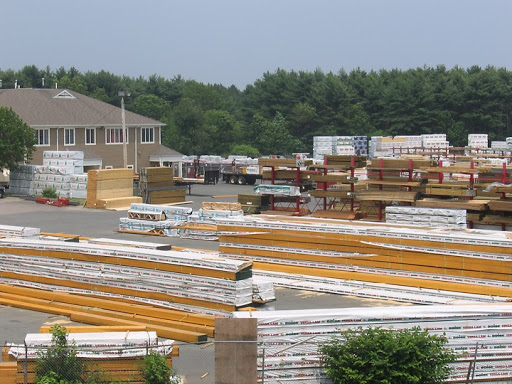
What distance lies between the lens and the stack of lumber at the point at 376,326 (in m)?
14.9

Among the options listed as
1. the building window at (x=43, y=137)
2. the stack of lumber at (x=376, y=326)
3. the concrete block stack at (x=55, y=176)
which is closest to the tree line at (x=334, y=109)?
the building window at (x=43, y=137)

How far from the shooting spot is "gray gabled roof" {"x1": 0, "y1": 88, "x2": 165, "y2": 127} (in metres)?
56.3

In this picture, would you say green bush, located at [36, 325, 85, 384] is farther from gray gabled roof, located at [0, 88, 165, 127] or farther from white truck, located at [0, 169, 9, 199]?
gray gabled roof, located at [0, 88, 165, 127]

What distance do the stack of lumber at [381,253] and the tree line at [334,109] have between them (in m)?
56.5

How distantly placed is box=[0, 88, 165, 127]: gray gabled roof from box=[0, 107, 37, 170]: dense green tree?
19.4 ft

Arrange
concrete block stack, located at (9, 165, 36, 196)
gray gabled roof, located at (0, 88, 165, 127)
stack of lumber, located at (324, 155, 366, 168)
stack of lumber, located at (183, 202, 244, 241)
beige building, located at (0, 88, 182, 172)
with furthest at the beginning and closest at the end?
gray gabled roof, located at (0, 88, 165, 127)
beige building, located at (0, 88, 182, 172)
concrete block stack, located at (9, 165, 36, 196)
stack of lumber, located at (324, 155, 366, 168)
stack of lumber, located at (183, 202, 244, 241)

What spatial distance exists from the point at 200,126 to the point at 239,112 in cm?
1872

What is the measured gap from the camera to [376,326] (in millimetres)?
15180

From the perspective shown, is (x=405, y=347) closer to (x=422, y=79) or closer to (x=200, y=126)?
(x=200, y=126)

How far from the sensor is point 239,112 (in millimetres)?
102125

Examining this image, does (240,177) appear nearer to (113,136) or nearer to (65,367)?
(113,136)

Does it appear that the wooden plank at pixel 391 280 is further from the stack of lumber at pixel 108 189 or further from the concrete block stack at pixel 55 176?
the concrete block stack at pixel 55 176

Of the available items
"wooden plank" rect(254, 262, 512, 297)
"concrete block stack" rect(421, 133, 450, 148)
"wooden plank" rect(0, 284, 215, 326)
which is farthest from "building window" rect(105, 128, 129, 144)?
"wooden plank" rect(0, 284, 215, 326)

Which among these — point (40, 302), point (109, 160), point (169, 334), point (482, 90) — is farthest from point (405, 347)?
point (482, 90)
